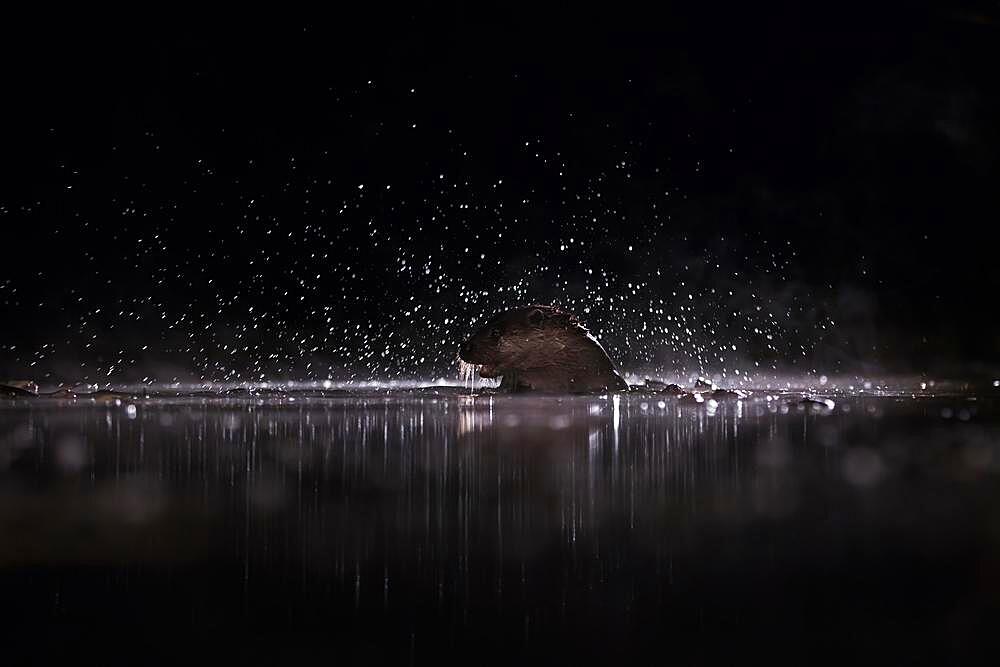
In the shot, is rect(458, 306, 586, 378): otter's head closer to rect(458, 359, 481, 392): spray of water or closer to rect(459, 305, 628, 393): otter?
rect(459, 305, 628, 393): otter

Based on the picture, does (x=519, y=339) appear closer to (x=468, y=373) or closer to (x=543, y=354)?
(x=543, y=354)

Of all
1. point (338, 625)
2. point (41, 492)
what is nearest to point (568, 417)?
point (41, 492)

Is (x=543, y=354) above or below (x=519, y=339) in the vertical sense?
below

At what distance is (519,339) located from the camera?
1675 centimetres

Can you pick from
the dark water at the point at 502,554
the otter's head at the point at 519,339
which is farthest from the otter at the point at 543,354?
the dark water at the point at 502,554

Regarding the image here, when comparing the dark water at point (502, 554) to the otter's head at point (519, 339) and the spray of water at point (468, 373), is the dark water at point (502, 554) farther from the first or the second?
the spray of water at point (468, 373)

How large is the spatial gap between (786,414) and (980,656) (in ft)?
28.3

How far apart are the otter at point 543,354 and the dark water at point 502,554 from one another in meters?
10.6

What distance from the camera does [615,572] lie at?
2.59 metres

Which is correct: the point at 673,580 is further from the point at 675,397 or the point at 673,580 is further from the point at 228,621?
the point at 675,397

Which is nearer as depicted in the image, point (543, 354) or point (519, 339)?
point (519, 339)

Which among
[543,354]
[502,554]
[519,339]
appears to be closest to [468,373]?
[519,339]

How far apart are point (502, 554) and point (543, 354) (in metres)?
14.1

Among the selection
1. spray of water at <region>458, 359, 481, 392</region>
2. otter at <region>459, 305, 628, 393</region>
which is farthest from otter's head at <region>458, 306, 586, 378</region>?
spray of water at <region>458, 359, 481, 392</region>
